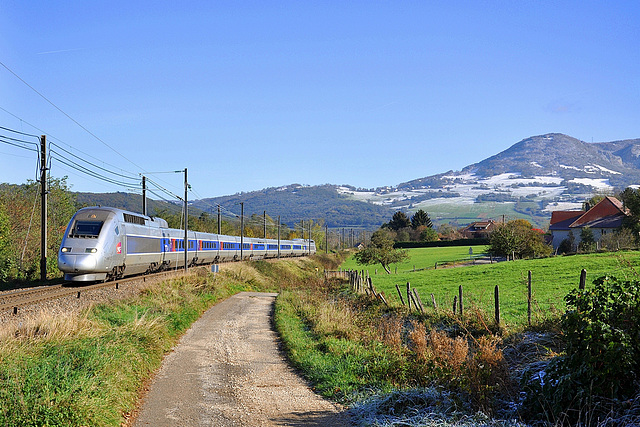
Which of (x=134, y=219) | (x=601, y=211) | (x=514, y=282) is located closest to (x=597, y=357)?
(x=134, y=219)

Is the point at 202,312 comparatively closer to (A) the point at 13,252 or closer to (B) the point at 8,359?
(B) the point at 8,359

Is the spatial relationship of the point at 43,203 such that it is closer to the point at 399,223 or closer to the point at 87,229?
the point at 87,229

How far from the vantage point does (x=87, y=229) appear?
2514 centimetres

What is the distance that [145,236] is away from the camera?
32.5m

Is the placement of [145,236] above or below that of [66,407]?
above

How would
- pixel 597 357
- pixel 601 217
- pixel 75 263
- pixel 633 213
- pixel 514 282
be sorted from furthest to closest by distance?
1. pixel 601 217
2. pixel 633 213
3. pixel 514 282
4. pixel 75 263
5. pixel 597 357

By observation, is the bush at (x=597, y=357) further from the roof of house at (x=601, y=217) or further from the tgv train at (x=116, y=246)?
the roof of house at (x=601, y=217)

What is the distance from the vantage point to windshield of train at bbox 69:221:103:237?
24906 millimetres

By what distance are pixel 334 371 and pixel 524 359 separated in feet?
11.8

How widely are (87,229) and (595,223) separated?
272 feet

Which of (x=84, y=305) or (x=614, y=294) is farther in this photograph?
(x=84, y=305)

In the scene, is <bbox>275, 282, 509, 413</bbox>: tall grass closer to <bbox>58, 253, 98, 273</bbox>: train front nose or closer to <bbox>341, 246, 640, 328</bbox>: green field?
<bbox>341, 246, 640, 328</bbox>: green field

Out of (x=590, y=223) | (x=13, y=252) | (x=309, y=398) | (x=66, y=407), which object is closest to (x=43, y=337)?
(x=66, y=407)

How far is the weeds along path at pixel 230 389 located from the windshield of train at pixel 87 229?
10.3 m
